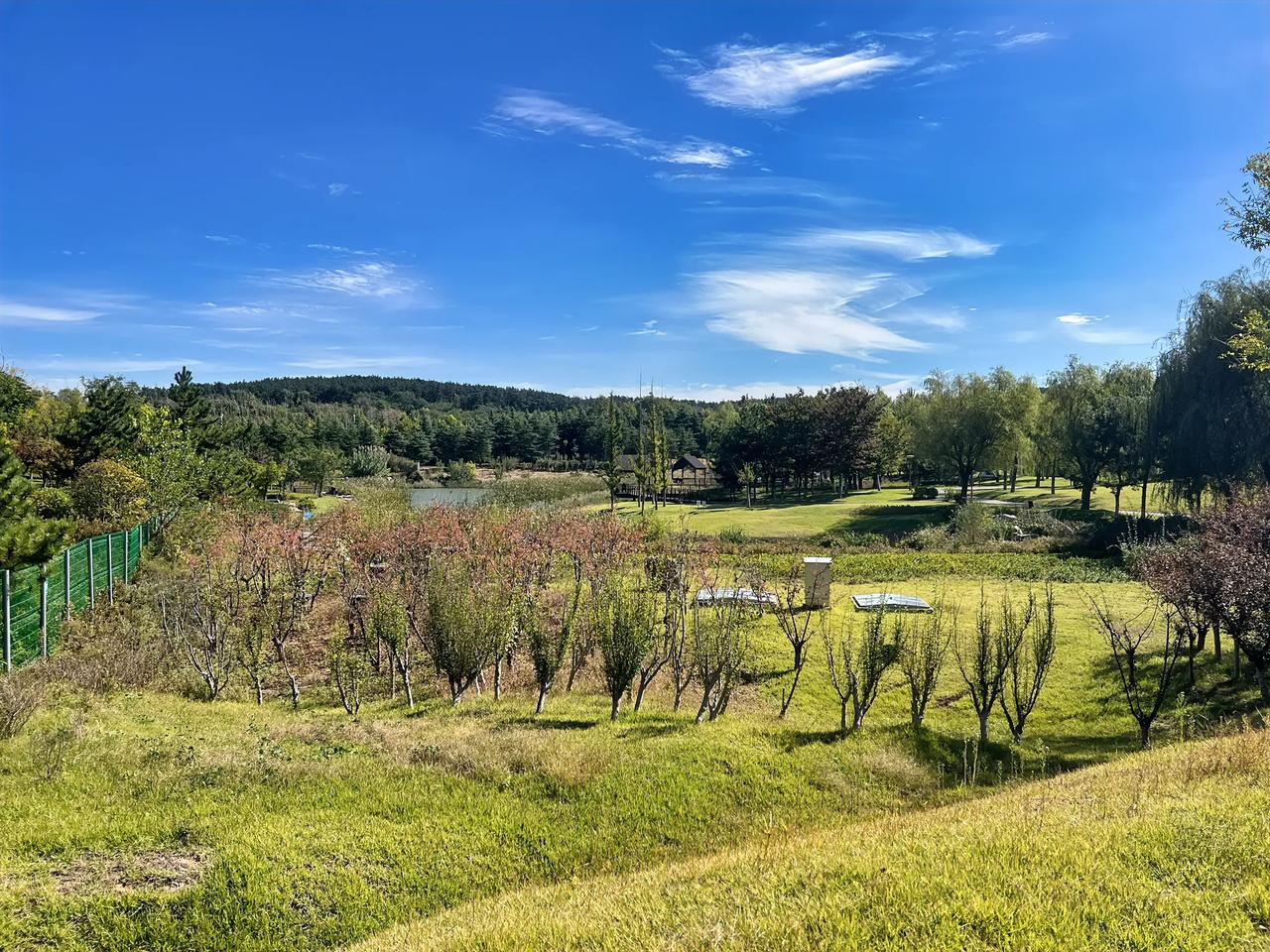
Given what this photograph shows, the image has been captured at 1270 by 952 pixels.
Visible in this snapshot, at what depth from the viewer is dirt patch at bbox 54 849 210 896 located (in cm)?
547

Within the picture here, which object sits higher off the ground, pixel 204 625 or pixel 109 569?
pixel 109 569

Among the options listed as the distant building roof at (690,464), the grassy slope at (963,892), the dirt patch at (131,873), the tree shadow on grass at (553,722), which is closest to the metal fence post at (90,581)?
the tree shadow on grass at (553,722)

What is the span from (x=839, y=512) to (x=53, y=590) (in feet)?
131

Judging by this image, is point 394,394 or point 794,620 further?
point 394,394

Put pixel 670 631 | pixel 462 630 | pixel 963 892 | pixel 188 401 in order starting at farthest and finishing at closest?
1. pixel 188 401
2. pixel 670 631
3. pixel 462 630
4. pixel 963 892

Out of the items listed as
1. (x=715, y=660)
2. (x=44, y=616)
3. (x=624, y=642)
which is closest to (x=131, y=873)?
(x=624, y=642)

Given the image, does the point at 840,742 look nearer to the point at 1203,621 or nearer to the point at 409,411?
the point at 1203,621

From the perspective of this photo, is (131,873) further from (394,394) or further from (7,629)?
(394,394)

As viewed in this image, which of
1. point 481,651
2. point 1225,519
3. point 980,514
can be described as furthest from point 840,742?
point 980,514

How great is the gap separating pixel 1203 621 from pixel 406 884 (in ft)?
47.8

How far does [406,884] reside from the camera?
6098 millimetres

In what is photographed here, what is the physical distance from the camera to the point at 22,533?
9883mm

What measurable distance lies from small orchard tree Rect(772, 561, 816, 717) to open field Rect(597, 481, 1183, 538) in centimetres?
1154

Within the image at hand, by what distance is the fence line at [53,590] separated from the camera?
428 inches
